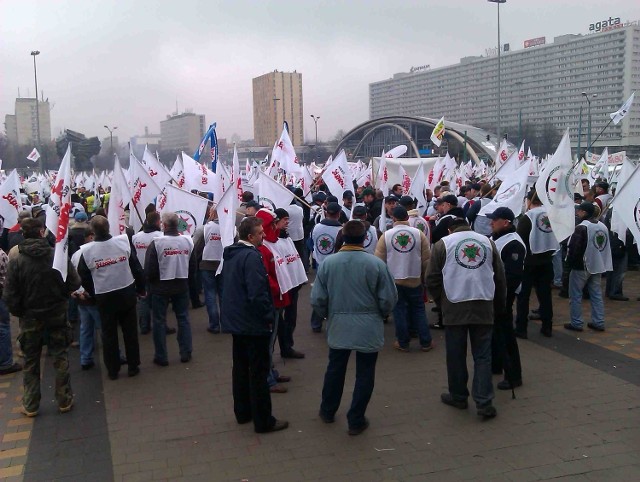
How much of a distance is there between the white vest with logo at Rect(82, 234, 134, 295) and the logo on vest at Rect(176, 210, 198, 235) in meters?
1.97

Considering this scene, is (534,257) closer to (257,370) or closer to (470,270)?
(470,270)

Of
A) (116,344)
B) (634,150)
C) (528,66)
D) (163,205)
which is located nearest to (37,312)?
(116,344)

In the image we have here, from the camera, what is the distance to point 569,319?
8977 mm

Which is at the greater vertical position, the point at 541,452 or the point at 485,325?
the point at 485,325

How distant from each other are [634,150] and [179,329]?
233 ft

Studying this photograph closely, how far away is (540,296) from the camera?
8.01m

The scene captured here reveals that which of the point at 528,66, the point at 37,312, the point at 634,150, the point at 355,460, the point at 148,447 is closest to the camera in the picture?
the point at 355,460

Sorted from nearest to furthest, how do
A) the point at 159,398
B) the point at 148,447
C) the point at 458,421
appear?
the point at 148,447 < the point at 458,421 < the point at 159,398

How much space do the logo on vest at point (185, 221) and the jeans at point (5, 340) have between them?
252 centimetres

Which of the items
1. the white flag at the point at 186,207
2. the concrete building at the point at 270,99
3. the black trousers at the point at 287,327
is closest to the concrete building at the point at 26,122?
the concrete building at the point at 270,99

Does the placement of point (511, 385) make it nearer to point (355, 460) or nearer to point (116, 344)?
point (355, 460)

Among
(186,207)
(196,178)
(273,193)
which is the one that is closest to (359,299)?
(186,207)

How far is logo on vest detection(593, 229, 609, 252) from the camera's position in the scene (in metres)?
8.20

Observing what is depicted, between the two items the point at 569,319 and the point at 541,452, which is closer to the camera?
the point at 541,452
